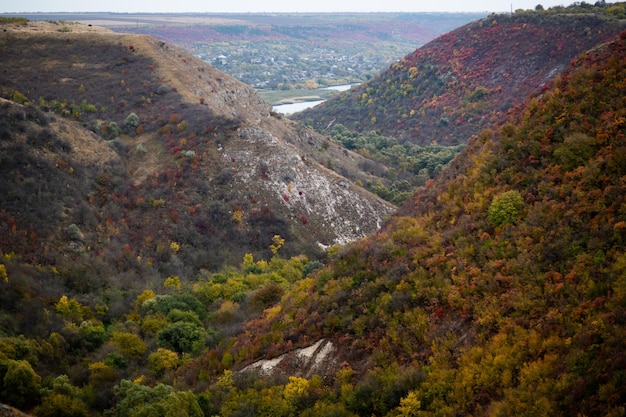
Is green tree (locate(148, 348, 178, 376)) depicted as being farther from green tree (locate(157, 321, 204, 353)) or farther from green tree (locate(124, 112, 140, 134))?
green tree (locate(124, 112, 140, 134))

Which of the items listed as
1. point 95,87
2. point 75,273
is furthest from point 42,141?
point 95,87

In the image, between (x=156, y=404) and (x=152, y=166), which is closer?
(x=156, y=404)

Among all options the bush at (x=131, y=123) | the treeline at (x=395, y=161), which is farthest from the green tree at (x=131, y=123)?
the treeline at (x=395, y=161)

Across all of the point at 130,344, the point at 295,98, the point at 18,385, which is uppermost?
the point at 295,98

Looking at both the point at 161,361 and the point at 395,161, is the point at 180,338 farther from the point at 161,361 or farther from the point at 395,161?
the point at 395,161

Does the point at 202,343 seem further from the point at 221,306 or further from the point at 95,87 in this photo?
the point at 95,87

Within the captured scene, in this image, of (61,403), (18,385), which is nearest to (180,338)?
(61,403)

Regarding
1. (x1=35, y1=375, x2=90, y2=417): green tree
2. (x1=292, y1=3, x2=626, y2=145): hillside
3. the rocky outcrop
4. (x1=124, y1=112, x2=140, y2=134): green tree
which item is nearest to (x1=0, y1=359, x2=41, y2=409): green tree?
(x1=35, y1=375, x2=90, y2=417): green tree

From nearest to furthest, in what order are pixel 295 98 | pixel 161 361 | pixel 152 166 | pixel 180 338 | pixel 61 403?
pixel 61 403 < pixel 161 361 < pixel 180 338 < pixel 152 166 < pixel 295 98
